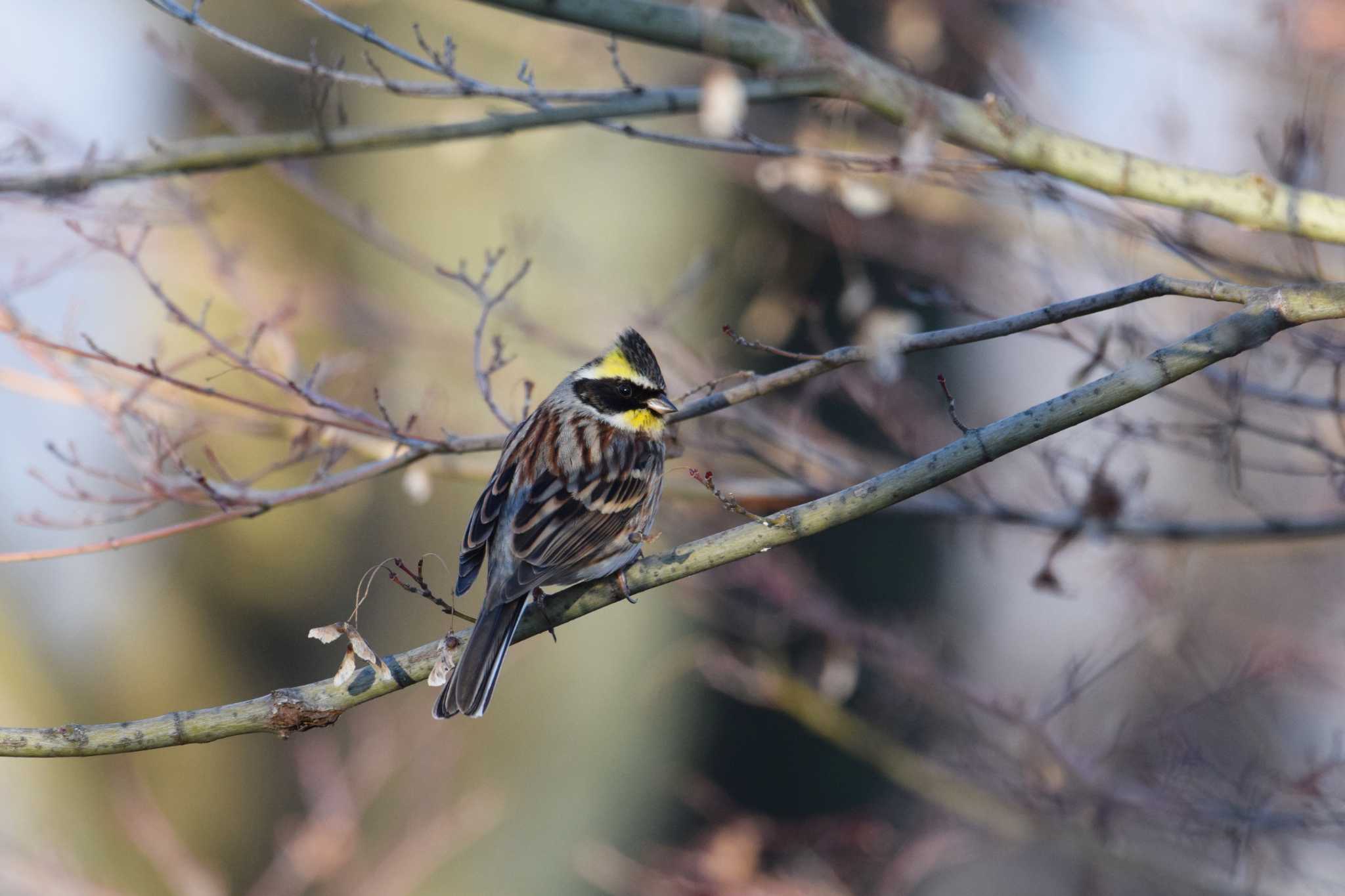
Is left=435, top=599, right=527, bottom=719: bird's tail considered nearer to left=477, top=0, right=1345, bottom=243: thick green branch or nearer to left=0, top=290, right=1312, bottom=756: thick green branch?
left=0, top=290, right=1312, bottom=756: thick green branch

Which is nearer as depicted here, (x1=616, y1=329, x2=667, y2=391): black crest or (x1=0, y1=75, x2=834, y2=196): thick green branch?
(x1=0, y1=75, x2=834, y2=196): thick green branch

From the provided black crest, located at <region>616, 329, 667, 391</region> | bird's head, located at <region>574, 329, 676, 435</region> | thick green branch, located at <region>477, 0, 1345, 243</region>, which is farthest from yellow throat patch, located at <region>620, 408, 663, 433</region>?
thick green branch, located at <region>477, 0, 1345, 243</region>

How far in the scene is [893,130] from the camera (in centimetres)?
758

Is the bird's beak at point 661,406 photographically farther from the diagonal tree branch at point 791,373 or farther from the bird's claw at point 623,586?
the bird's claw at point 623,586

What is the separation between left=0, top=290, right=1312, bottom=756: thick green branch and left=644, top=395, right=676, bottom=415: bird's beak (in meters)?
1.13

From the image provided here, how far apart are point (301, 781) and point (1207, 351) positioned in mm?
6298

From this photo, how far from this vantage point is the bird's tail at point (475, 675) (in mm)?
3691

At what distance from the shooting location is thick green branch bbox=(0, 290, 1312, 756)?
301 cm

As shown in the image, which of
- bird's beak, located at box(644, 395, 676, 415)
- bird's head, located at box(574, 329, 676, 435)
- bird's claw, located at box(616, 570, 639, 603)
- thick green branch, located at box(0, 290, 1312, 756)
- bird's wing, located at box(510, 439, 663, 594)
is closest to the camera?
thick green branch, located at box(0, 290, 1312, 756)

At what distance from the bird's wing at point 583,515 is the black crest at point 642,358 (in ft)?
0.79

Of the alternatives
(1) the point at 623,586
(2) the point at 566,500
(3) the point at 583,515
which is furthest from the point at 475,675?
(2) the point at 566,500

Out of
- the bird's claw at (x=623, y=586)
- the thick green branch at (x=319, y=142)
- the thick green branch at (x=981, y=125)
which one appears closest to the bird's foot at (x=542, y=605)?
the bird's claw at (x=623, y=586)

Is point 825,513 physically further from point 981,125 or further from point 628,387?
point 628,387

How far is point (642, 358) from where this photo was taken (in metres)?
4.75
